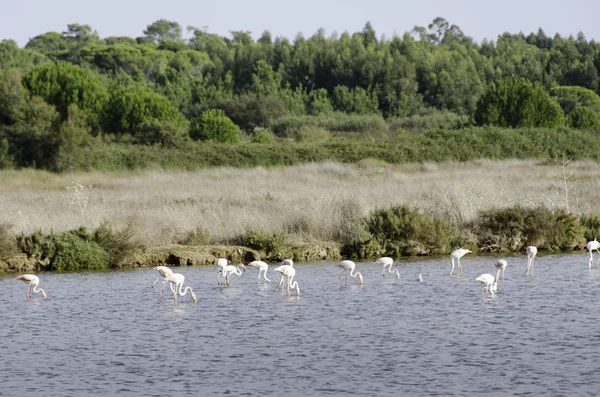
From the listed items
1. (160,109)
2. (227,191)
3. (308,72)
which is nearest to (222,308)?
(227,191)

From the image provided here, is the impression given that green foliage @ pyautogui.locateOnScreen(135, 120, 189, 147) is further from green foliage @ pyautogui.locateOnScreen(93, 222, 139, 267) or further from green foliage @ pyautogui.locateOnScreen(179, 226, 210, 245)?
green foliage @ pyautogui.locateOnScreen(93, 222, 139, 267)

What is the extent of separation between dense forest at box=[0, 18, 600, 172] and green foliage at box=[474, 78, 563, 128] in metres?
0.09

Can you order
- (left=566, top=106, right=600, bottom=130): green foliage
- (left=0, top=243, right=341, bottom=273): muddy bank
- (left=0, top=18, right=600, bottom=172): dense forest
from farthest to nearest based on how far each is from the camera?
(left=566, top=106, right=600, bottom=130): green foliage, (left=0, top=18, right=600, bottom=172): dense forest, (left=0, top=243, right=341, bottom=273): muddy bank

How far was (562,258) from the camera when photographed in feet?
72.2

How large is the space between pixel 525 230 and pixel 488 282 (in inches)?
265

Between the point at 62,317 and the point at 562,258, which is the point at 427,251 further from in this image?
the point at 62,317

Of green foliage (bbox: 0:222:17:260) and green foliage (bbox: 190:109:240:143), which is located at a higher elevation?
green foliage (bbox: 190:109:240:143)

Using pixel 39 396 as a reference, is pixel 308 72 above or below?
above

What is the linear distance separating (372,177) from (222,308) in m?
25.2

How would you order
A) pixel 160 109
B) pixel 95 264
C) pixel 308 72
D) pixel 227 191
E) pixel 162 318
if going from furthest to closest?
pixel 308 72, pixel 160 109, pixel 227 191, pixel 95 264, pixel 162 318

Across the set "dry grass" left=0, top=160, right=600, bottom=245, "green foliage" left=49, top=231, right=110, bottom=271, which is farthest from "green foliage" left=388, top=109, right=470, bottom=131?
"green foliage" left=49, top=231, right=110, bottom=271

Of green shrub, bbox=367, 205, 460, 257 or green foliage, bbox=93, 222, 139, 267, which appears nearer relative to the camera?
green foliage, bbox=93, 222, 139, 267

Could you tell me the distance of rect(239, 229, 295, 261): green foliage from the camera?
21859 millimetres

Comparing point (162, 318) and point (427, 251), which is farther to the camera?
point (427, 251)
